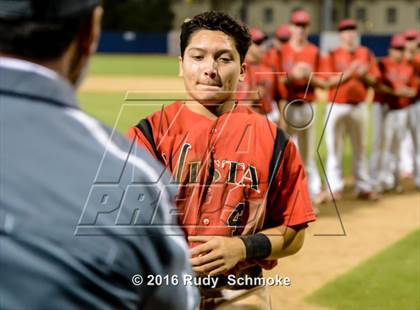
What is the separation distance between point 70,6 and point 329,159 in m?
9.60

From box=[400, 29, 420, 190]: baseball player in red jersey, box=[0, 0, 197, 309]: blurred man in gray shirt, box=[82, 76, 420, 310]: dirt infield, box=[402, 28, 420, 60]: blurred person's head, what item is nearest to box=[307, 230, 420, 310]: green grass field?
box=[82, 76, 420, 310]: dirt infield

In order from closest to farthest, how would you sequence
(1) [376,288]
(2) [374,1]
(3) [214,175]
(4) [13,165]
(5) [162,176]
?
(4) [13,165] → (5) [162,176] → (3) [214,175] → (1) [376,288] → (2) [374,1]

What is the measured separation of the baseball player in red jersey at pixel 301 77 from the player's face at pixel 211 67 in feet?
20.1

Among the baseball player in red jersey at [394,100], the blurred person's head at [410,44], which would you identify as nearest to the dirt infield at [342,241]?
the baseball player in red jersey at [394,100]

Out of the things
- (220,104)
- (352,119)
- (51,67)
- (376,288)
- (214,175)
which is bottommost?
(376,288)

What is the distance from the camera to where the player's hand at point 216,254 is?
2682 mm

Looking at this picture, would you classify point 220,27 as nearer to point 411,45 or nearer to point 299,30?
point 299,30

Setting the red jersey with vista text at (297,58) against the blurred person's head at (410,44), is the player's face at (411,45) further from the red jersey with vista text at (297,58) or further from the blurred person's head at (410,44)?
the red jersey with vista text at (297,58)

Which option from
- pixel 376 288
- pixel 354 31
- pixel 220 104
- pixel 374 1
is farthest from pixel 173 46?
pixel 220 104

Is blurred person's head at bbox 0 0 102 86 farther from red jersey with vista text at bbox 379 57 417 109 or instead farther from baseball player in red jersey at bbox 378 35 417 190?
red jersey with vista text at bbox 379 57 417 109

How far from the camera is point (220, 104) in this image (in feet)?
9.61

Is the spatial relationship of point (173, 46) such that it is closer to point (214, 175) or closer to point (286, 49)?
point (286, 49)

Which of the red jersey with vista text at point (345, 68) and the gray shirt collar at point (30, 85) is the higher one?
the gray shirt collar at point (30, 85)

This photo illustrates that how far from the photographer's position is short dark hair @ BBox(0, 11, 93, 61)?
46.0 inches
